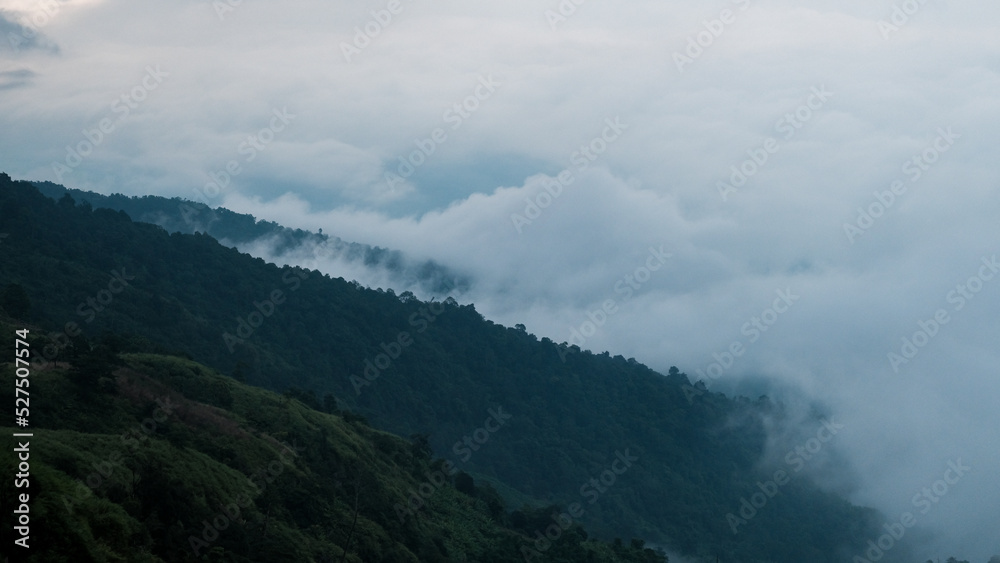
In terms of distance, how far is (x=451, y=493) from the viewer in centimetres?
Answer: 6944

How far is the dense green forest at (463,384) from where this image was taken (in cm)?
10412

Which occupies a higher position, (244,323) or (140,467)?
(244,323)

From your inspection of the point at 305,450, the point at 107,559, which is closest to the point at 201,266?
the point at 305,450

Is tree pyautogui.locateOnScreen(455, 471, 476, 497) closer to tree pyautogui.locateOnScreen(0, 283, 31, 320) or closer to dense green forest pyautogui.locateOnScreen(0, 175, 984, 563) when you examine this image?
dense green forest pyautogui.locateOnScreen(0, 175, 984, 563)

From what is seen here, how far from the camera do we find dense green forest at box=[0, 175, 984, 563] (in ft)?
342

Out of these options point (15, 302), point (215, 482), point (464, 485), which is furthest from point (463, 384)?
point (215, 482)

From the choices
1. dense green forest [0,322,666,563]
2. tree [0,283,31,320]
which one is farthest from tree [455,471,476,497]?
tree [0,283,31,320]

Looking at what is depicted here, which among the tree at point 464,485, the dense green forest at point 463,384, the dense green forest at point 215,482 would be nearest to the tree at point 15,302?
the dense green forest at point 215,482

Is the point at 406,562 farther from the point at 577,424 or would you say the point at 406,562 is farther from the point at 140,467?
the point at 577,424

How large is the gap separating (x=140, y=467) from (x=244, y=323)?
96379mm

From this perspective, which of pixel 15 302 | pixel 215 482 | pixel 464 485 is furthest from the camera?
pixel 464 485

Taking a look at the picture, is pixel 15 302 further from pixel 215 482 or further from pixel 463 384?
pixel 463 384

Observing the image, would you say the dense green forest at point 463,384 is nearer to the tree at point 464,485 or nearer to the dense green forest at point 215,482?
the tree at point 464,485

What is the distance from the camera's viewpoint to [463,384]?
148m
